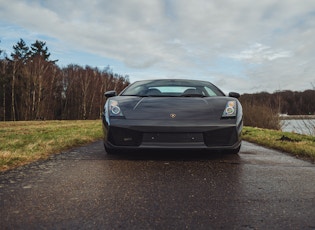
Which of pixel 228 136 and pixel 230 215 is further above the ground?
pixel 228 136

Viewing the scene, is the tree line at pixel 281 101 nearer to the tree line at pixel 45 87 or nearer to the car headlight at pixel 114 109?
the car headlight at pixel 114 109

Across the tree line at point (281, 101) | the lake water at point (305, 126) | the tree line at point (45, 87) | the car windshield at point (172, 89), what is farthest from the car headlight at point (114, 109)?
the tree line at point (45, 87)

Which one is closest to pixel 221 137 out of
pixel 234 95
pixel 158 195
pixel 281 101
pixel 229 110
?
pixel 229 110

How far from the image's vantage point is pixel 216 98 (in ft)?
13.8

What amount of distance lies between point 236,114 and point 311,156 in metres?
1.46

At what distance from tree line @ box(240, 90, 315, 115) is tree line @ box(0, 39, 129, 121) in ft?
90.0

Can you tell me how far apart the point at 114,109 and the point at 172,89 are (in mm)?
1445

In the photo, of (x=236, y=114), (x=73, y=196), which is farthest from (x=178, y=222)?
(x=236, y=114)

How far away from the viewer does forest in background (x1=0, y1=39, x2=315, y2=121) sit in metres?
19.8

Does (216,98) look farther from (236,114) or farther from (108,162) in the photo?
(108,162)

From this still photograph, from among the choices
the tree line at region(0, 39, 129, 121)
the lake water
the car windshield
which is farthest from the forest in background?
the car windshield

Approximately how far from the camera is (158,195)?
237 centimetres

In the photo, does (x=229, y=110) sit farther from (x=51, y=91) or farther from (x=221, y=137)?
(x=51, y=91)

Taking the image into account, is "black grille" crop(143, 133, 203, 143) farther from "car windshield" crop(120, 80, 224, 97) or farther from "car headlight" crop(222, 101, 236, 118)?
"car windshield" crop(120, 80, 224, 97)
